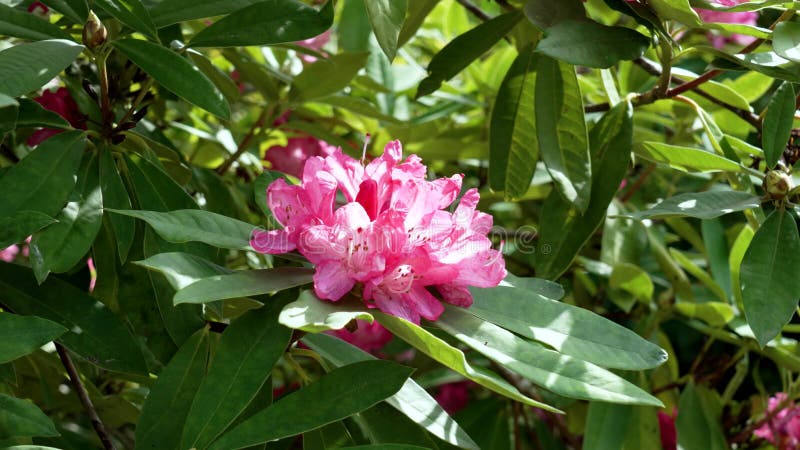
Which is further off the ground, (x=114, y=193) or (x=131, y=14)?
(x=131, y=14)

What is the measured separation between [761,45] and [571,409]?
0.76 meters

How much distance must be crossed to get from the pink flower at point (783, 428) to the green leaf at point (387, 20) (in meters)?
1.01

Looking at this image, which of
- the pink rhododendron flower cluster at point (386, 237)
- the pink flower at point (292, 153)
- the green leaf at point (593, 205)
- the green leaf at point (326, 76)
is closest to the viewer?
the pink rhododendron flower cluster at point (386, 237)

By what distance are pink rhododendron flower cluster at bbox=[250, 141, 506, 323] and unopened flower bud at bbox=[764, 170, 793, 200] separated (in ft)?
1.22

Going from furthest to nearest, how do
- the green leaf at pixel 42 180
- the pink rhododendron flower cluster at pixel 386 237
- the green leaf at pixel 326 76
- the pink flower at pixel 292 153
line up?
the pink flower at pixel 292 153 → the green leaf at pixel 326 76 → the green leaf at pixel 42 180 → the pink rhododendron flower cluster at pixel 386 237

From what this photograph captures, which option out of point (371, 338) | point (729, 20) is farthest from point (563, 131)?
point (729, 20)

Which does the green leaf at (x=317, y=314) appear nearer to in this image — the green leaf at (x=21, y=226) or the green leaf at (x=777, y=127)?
the green leaf at (x=21, y=226)

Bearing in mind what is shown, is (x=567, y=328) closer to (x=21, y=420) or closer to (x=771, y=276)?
(x=771, y=276)

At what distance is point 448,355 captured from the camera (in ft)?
2.35

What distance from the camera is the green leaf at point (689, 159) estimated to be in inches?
42.5

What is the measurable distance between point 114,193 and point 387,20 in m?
0.35

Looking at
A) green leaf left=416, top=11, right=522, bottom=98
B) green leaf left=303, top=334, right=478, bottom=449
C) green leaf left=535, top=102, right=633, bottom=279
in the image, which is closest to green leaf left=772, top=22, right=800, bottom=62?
green leaf left=535, top=102, right=633, bottom=279

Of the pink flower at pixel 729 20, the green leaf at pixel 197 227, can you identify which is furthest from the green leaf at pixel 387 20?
the pink flower at pixel 729 20

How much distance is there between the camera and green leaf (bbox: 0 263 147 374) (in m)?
0.98
